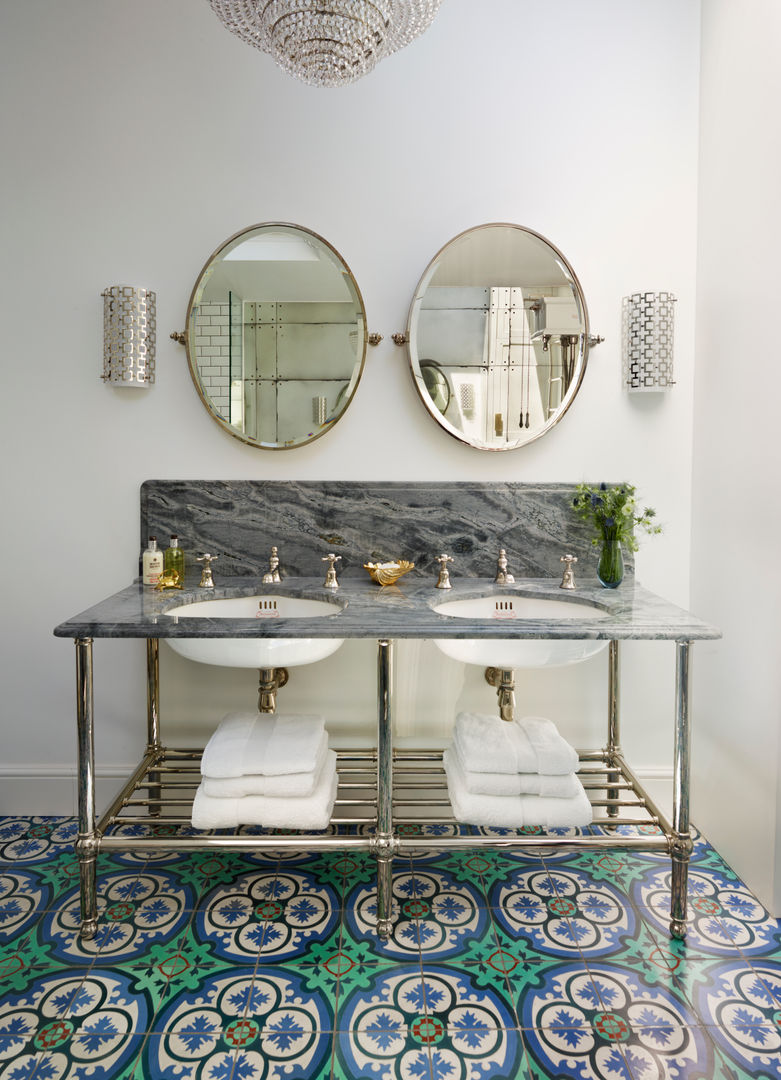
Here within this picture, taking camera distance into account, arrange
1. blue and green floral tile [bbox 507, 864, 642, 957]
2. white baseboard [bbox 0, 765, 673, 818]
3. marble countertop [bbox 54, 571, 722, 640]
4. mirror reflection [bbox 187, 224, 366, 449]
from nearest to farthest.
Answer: marble countertop [bbox 54, 571, 722, 640] → blue and green floral tile [bbox 507, 864, 642, 957] → mirror reflection [bbox 187, 224, 366, 449] → white baseboard [bbox 0, 765, 673, 818]

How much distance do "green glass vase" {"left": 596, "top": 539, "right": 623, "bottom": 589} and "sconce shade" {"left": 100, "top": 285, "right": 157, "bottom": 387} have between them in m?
1.54

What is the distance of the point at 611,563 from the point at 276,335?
1261mm

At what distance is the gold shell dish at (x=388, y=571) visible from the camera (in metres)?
2.22

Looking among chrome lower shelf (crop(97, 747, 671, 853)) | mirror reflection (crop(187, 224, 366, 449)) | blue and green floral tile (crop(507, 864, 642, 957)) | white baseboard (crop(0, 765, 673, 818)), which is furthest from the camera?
white baseboard (crop(0, 765, 673, 818))

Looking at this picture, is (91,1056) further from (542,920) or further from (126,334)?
(126,334)

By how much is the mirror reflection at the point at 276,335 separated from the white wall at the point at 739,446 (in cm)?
111

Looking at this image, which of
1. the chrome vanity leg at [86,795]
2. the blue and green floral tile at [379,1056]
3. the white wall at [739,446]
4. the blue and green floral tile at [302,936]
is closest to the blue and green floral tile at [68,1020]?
the chrome vanity leg at [86,795]

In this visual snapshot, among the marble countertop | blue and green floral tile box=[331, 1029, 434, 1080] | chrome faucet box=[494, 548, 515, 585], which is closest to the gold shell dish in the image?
the marble countertop

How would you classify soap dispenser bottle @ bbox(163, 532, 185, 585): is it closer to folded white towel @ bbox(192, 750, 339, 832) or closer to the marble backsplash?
the marble backsplash

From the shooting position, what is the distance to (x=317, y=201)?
2.33m

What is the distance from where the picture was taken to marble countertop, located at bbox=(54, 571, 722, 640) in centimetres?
174

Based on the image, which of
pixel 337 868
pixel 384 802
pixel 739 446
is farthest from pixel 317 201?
pixel 337 868

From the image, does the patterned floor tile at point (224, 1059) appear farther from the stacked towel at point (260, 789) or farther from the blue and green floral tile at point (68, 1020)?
the stacked towel at point (260, 789)

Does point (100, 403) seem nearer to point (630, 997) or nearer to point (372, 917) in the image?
point (372, 917)
